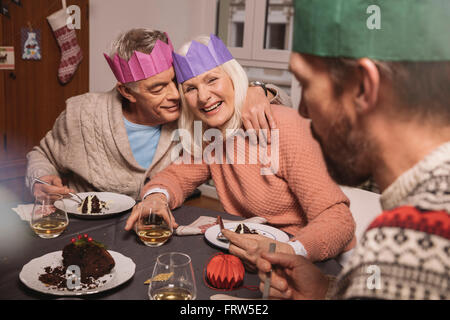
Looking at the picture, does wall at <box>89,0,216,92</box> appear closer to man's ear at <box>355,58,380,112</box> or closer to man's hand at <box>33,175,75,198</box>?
man's hand at <box>33,175,75,198</box>

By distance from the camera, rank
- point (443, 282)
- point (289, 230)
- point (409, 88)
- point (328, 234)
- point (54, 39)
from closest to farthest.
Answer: point (443, 282) → point (409, 88) → point (328, 234) → point (289, 230) → point (54, 39)

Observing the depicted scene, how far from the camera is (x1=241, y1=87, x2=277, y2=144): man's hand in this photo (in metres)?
1.89

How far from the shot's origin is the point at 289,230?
76.0 inches

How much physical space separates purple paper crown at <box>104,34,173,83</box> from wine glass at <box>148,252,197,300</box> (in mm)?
1319

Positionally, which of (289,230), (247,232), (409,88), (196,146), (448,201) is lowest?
(289,230)

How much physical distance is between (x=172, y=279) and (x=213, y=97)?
1081 millimetres

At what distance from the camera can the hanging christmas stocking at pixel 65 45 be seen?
158 inches

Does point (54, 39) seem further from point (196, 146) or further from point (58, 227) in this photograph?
point (58, 227)

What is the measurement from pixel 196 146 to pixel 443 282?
1590 mm

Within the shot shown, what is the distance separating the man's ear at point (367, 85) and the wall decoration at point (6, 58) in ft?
11.9

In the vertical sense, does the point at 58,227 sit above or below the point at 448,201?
below

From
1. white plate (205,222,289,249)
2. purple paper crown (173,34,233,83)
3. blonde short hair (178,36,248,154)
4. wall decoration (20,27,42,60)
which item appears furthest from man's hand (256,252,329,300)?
wall decoration (20,27,42,60)

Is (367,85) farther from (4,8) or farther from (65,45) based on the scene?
(65,45)
